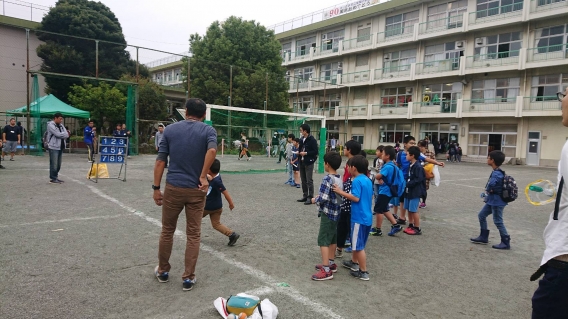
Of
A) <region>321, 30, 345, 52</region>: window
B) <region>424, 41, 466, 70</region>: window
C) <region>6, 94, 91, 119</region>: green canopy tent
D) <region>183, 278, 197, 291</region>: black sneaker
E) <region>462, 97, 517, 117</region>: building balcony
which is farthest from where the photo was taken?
<region>321, 30, 345, 52</region>: window

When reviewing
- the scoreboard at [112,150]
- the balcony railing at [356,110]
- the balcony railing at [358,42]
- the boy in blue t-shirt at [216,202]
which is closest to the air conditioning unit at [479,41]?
the balcony railing at [358,42]

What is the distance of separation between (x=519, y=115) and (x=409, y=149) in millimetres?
23857

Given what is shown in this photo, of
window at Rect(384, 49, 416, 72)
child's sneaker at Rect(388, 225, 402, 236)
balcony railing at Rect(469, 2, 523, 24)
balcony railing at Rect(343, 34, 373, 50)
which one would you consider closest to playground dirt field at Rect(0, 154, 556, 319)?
child's sneaker at Rect(388, 225, 402, 236)

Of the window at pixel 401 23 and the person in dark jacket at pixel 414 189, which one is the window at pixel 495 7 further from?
the person in dark jacket at pixel 414 189

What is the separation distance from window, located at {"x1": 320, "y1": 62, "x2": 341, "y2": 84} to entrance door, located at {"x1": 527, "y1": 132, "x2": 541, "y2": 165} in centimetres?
1813

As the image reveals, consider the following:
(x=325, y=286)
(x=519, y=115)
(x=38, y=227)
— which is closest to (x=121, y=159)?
(x=38, y=227)

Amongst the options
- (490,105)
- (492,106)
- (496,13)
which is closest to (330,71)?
(496,13)

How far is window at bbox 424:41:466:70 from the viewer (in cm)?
2836

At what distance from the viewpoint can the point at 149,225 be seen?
5789 millimetres

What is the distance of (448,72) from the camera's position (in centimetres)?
2839

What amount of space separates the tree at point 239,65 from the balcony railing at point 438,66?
38.3 feet

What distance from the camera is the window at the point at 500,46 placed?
1013 inches

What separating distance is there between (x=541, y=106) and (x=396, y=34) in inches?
523

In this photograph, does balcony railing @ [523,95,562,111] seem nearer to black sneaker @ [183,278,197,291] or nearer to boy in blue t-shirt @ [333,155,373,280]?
boy in blue t-shirt @ [333,155,373,280]
